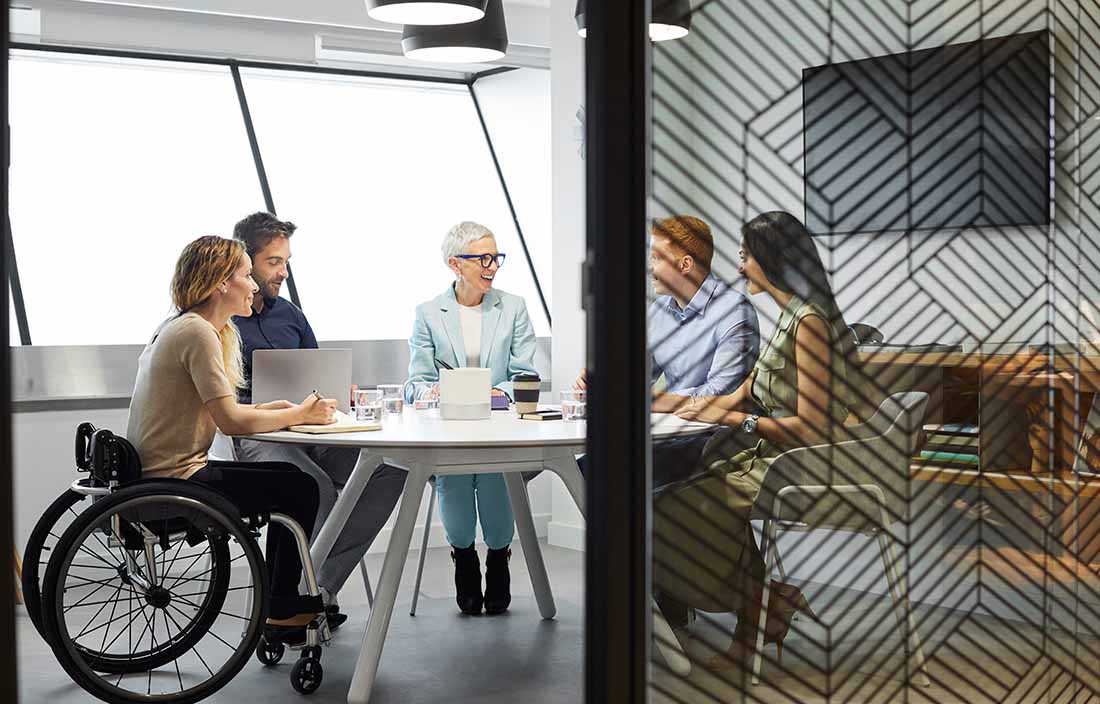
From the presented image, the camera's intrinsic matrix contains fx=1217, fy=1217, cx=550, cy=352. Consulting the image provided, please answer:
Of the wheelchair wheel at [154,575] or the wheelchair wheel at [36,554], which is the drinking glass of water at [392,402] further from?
the wheelchair wheel at [36,554]

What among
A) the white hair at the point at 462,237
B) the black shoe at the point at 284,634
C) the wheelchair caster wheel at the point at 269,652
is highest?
the white hair at the point at 462,237

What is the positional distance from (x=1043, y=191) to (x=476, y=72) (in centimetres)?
418

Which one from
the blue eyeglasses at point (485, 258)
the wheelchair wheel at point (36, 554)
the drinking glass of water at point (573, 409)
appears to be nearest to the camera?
the wheelchair wheel at point (36, 554)

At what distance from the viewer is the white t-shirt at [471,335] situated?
4645 mm

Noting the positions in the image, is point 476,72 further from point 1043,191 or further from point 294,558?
point 1043,191

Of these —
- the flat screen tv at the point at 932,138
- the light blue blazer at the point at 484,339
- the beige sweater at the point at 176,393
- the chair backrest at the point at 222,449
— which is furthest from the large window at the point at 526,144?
the flat screen tv at the point at 932,138

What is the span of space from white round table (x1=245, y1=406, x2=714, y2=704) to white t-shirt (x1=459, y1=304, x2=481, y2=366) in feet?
2.47

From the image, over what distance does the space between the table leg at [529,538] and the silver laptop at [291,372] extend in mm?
765

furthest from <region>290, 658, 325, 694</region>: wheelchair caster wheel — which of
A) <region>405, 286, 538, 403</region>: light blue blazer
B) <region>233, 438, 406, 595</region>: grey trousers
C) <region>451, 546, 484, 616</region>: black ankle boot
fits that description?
<region>405, 286, 538, 403</region>: light blue blazer

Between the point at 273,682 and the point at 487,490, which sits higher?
the point at 487,490

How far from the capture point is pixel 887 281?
2.32 metres

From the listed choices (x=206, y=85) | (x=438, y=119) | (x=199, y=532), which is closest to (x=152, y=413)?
(x=199, y=532)

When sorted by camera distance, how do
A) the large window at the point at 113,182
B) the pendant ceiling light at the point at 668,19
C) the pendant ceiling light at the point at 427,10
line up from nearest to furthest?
the pendant ceiling light at the point at 668,19 → the pendant ceiling light at the point at 427,10 → the large window at the point at 113,182

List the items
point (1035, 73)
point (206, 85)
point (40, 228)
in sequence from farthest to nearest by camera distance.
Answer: point (206, 85) → point (40, 228) → point (1035, 73)
